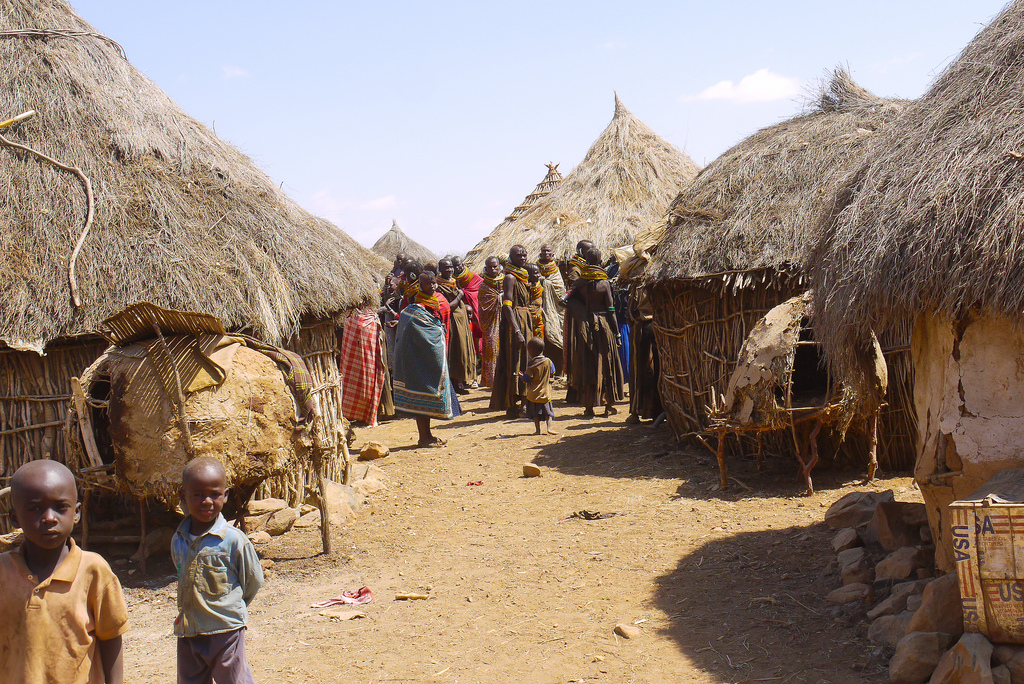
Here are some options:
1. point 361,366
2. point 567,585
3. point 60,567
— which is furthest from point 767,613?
point 361,366

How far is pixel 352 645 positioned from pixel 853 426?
4.51 m

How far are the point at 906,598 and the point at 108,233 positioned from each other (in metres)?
5.88

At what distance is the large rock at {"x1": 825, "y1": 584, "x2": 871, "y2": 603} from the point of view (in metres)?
4.46

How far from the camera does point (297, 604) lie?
5238mm

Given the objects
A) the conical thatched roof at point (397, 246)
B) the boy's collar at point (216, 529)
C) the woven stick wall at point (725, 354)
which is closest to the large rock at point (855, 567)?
the woven stick wall at point (725, 354)

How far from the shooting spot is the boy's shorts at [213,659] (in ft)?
10.5

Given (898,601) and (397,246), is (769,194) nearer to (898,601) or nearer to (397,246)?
(898,601)

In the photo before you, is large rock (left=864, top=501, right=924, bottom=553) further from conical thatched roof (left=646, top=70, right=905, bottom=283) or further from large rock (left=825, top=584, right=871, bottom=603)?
conical thatched roof (left=646, top=70, right=905, bottom=283)

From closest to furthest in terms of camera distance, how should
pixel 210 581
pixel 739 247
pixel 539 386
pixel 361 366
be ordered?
pixel 210 581, pixel 739 247, pixel 539 386, pixel 361 366

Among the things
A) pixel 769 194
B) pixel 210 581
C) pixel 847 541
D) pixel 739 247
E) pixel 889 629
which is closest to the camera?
pixel 210 581

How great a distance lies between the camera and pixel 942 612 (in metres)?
3.66

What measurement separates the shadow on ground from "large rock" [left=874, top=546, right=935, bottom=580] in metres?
0.32

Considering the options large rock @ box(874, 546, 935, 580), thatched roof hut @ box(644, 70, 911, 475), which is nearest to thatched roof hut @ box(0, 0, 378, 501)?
thatched roof hut @ box(644, 70, 911, 475)

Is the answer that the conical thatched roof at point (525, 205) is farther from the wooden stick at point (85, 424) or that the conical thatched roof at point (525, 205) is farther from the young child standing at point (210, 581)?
the young child standing at point (210, 581)
